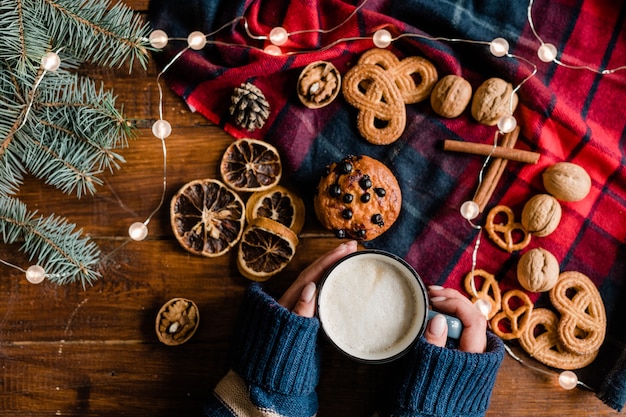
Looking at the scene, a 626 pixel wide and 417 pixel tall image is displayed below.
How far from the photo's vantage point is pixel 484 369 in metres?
1.24

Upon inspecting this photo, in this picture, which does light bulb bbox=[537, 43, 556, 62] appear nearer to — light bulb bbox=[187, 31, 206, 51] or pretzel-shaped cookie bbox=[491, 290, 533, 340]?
pretzel-shaped cookie bbox=[491, 290, 533, 340]

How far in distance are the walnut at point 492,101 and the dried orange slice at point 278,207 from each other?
484 mm

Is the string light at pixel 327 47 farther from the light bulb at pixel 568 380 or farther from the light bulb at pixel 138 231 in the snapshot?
Result: the light bulb at pixel 568 380

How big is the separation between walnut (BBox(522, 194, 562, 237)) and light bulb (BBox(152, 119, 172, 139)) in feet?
2.88

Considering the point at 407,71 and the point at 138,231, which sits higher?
the point at 407,71

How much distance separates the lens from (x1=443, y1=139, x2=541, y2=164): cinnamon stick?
4.45 feet

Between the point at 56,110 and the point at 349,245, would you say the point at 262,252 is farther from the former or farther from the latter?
the point at 56,110

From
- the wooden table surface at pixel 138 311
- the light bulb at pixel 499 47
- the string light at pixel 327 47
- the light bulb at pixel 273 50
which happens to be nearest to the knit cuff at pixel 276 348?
the wooden table surface at pixel 138 311

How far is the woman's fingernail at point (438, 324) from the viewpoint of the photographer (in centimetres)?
118

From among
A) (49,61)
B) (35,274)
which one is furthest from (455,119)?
(35,274)

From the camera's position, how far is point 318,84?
1347mm

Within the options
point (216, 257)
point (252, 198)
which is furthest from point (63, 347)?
point (252, 198)

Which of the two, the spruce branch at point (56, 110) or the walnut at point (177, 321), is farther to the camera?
the walnut at point (177, 321)

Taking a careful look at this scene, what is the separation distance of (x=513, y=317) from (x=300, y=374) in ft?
1.73
